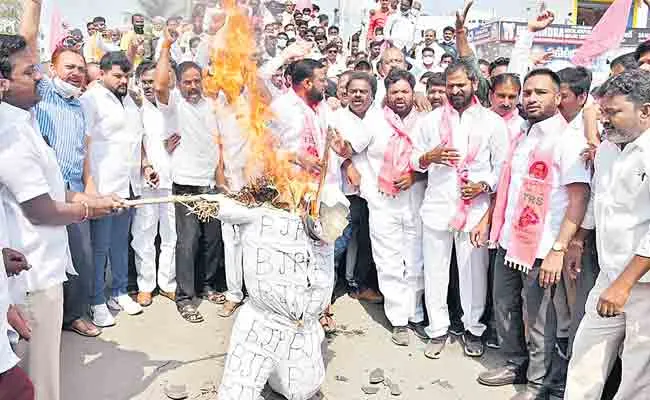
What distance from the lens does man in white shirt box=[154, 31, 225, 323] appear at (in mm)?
4871

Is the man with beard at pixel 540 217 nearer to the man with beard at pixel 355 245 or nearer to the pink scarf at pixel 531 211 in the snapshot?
the pink scarf at pixel 531 211

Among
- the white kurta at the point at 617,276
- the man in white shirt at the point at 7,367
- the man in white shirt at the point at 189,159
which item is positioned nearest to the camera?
the man in white shirt at the point at 7,367

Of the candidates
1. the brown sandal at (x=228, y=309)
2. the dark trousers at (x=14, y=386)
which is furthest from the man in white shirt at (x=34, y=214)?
the brown sandal at (x=228, y=309)

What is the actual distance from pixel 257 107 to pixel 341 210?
799 millimetres

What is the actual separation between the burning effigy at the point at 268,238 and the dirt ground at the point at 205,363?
1.67 feet

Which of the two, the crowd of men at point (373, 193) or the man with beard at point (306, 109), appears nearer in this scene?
the crowd of men at point (373, 193)

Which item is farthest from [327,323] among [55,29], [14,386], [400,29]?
[400,29]

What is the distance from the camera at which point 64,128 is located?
4301mm

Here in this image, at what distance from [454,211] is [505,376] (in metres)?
1.23

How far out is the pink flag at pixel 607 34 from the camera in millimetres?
6445

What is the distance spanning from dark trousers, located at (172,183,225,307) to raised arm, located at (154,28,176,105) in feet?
2.58

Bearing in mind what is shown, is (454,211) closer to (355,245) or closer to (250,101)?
(355,245)

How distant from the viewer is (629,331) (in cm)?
288

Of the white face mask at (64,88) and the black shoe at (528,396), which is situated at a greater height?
the white face mask at (64,88)
